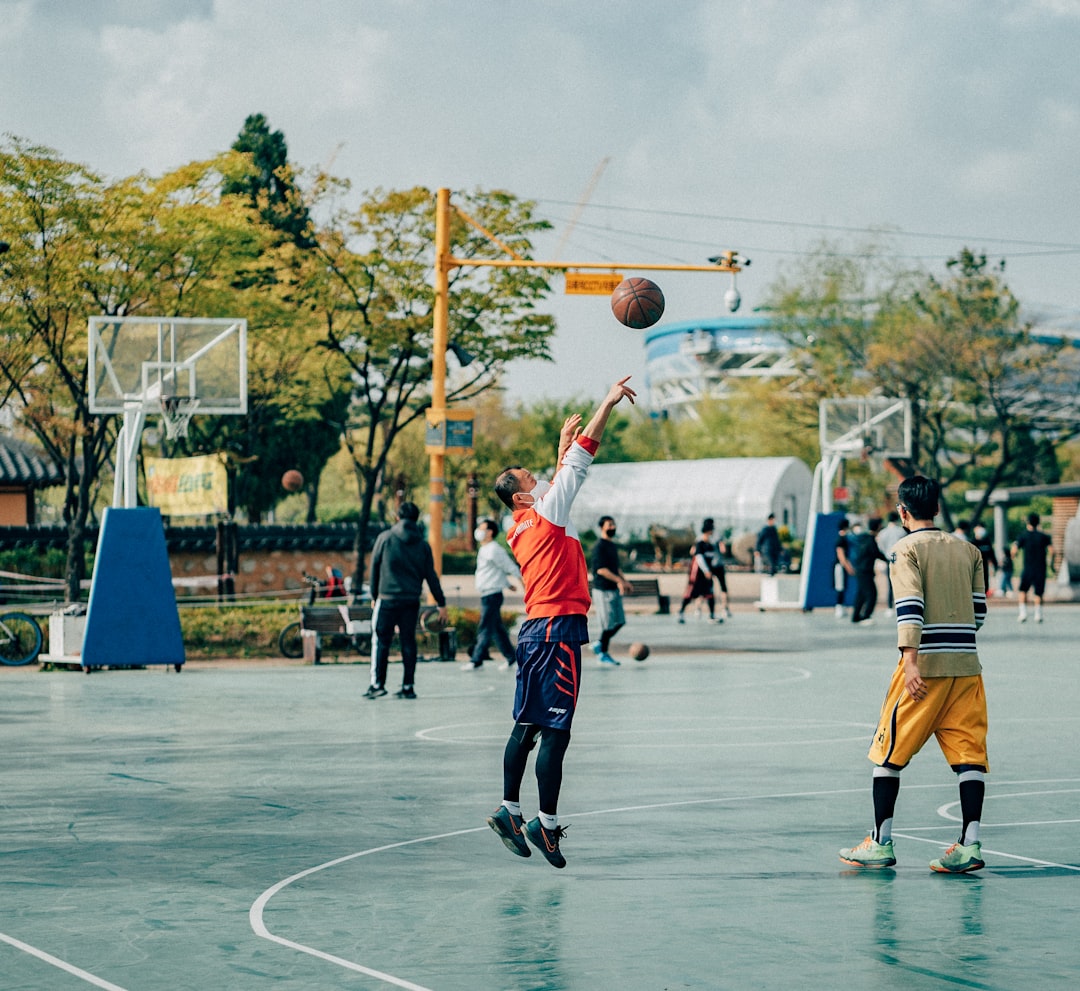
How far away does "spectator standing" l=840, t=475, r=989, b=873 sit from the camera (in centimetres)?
752

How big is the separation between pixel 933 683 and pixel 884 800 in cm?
59

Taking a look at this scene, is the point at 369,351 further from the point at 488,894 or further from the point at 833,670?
the point at 488,894

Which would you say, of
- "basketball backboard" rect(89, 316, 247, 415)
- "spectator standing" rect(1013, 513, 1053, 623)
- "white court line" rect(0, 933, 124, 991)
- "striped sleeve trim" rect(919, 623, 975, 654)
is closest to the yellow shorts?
"striped sleeve trim" rect(919, 623, 975, 654)

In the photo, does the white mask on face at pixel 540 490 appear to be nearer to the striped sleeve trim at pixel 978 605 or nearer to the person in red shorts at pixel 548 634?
the person in red shorts at pixel 548 634

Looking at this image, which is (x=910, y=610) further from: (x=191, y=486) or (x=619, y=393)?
(x=191, y=486)

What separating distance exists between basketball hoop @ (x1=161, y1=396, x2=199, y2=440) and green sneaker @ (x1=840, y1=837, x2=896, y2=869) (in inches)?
639

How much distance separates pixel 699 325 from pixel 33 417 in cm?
13062

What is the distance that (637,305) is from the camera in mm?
13312

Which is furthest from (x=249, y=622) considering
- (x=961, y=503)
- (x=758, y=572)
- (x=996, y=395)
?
(x=961, y=503)

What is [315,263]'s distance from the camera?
1244 inches

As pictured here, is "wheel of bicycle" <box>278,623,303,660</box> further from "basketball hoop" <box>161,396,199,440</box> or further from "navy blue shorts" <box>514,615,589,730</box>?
"navy blue shorts" <box>514,615,589,730</box>

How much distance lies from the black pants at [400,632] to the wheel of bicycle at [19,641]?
6.79 meters

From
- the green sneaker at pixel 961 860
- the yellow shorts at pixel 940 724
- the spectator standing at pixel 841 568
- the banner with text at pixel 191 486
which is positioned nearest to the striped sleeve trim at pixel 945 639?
the yellow shorts at pixel 940 724

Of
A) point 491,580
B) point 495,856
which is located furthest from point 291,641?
point 495,856
